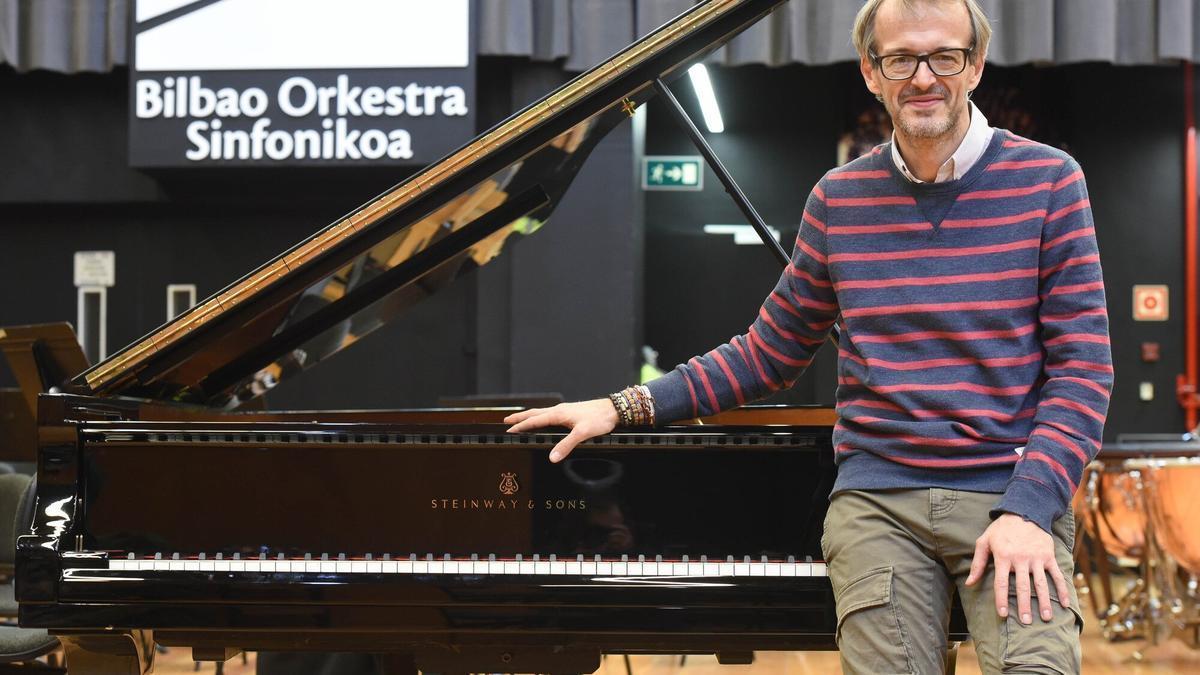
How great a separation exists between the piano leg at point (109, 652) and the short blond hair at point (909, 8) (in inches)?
59.8

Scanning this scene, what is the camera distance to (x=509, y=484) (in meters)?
1.97

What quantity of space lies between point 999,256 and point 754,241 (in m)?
5.65

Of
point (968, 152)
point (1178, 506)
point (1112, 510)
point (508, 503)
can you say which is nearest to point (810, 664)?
point (1178, 506)

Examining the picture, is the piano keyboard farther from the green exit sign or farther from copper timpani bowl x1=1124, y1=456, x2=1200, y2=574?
the green exit sign

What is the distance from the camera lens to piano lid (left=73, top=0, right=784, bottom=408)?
6.89 ft

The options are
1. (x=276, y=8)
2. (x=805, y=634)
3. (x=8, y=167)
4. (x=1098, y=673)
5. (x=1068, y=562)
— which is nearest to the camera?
(x=1068, y=562)

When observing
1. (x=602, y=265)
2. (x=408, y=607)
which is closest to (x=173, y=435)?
(x=408, y=607)

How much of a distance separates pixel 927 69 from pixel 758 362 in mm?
535

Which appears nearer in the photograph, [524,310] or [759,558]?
[759,558]

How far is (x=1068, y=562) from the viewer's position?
156 cm

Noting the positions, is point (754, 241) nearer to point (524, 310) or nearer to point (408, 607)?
point (524, 310)

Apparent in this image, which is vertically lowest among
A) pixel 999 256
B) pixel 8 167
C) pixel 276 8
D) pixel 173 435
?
pixel 173 435

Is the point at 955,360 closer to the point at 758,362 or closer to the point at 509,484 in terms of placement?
the point at 758,362

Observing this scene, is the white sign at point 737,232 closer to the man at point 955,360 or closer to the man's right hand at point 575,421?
the man's right hand at point 575,421
